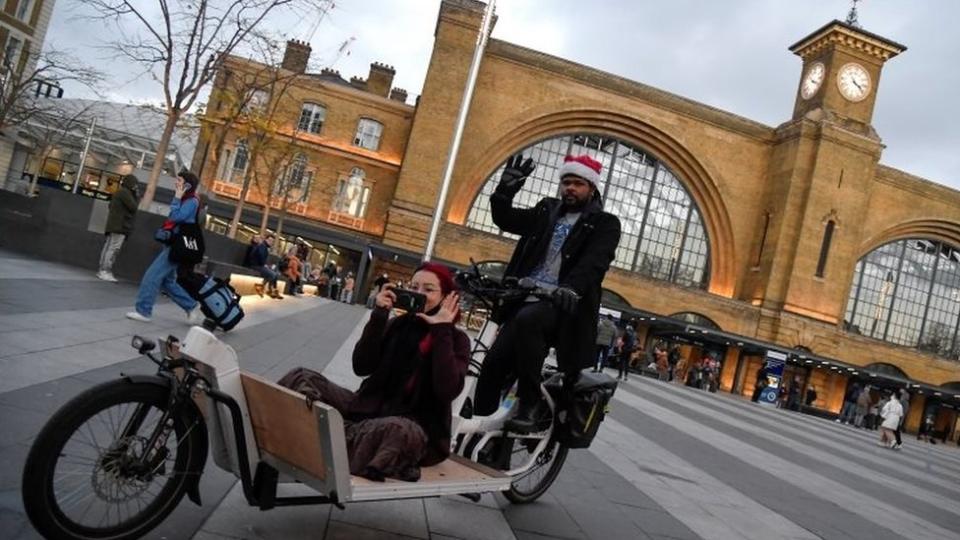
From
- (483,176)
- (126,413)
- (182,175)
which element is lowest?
(126,413)

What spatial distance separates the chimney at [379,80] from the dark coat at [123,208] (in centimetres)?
3882

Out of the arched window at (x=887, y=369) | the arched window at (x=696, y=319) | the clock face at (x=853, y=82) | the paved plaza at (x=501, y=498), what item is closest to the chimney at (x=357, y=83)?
the arched window at (x=696, y=319)

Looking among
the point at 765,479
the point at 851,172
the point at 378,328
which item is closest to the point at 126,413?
the point at 378,328

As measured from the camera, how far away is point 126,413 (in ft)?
8.63

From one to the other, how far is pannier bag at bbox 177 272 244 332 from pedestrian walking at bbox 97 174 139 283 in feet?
11.1

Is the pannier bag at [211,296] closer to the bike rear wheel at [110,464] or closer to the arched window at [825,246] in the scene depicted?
the bike rear wheel at [110,464]

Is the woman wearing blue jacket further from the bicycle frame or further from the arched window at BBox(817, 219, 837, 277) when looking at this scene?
the arched window at BBox(817, 219, 837, 277)

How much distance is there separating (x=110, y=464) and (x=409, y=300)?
1.27 meters

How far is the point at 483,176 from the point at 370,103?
836 centimetres

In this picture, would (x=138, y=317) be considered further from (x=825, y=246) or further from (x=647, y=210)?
(x=825, y=246)

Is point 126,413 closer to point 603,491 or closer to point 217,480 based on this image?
point 217,480

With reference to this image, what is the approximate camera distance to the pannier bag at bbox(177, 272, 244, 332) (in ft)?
28.8

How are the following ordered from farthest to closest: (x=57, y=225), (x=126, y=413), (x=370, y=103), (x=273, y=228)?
1. (x=370, y=103)
2. (x=273, y=228)
3. (x=57, y=225)
4. (x=126, y=413)

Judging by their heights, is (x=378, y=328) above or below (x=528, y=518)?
above
